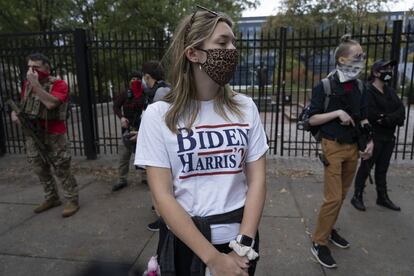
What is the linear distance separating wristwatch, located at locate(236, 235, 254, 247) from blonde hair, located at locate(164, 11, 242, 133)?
0.56 meters

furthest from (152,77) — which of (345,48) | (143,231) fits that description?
(345,48)

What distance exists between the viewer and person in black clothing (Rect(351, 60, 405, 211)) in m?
4.07

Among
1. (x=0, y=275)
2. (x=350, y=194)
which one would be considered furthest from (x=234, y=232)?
(x=350, y=194)

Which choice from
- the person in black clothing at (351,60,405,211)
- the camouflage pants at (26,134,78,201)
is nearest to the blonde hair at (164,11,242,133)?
the person in black clothing at (351,60,405,211)

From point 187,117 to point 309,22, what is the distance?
22.7m

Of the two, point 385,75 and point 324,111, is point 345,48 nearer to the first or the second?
point 324,111

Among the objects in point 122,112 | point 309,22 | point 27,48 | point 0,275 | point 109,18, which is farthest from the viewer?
point 309,22

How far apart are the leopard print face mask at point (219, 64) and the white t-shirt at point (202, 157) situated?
147 mm

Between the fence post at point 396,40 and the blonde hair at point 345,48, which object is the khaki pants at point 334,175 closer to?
the blonde hair at point 345,48

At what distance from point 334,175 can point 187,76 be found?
2051mm

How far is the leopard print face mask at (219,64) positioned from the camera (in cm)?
162

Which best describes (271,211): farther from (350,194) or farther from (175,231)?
(175,231)

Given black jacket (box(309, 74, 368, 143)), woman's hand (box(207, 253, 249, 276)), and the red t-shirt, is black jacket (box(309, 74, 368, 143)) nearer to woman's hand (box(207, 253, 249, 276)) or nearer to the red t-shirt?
woman's hand (box(207, 253, 249, 276))

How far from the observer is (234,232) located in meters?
1.65
